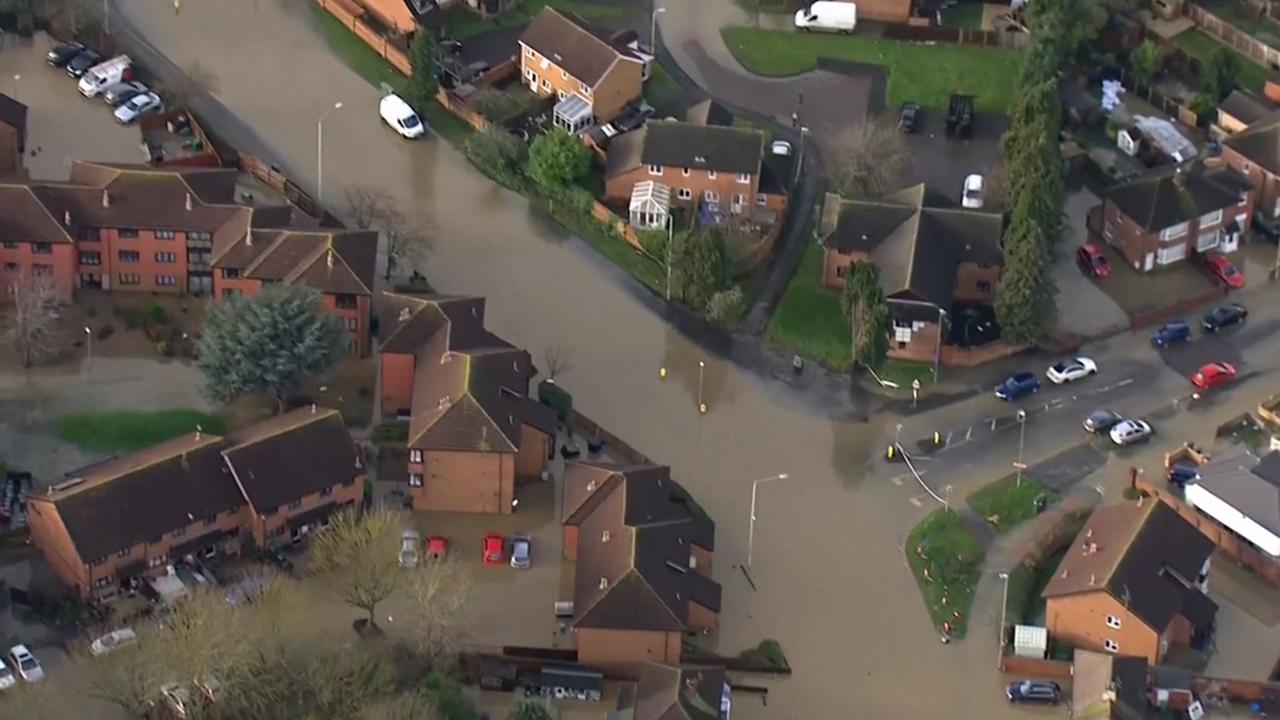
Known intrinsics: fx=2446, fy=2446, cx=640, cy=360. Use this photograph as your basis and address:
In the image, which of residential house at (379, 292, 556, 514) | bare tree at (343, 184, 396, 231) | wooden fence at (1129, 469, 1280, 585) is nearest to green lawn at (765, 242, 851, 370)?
residential house at (379, 292, 556, 514)

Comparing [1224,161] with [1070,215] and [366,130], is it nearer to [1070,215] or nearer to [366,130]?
[1070,215]

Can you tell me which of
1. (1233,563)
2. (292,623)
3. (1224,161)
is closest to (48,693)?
(292,623)

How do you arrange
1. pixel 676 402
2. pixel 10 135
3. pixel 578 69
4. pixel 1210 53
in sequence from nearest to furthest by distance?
1. pixel 676 402
2. pixel 10 135
3. pixel 578 69
4. pixel 1210 53

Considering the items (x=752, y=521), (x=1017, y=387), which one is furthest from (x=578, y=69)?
(x=752, y=521)

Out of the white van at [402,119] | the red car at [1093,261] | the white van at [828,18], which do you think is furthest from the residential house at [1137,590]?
the white van at [402,119]

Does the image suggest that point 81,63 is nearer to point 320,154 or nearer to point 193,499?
point 320,154

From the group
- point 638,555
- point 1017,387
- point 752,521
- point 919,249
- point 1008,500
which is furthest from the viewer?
point 919,249
